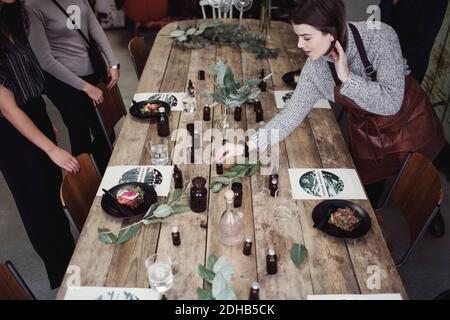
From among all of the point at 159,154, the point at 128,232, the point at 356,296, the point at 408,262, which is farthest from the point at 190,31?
the point at 356,296

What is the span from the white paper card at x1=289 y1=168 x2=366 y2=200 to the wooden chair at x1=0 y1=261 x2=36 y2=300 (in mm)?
1045

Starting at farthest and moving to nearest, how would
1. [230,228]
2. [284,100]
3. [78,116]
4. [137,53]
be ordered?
1. [137,53]
2. [78,116]
3. [284,100]
4. [230,228]

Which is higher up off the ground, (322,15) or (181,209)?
(322,15)

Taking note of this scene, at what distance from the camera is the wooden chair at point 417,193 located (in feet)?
5.50

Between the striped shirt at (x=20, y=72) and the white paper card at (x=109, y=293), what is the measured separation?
953 millimetres

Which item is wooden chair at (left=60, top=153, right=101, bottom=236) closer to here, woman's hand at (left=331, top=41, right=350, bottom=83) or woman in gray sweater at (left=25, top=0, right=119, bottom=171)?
woman in gray sweater at (left=25, top=0, right=119, bottom=171)

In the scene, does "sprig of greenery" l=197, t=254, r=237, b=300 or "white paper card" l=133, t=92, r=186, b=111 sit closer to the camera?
"sprig of greenery" l=197, t=254, r=237, b=300

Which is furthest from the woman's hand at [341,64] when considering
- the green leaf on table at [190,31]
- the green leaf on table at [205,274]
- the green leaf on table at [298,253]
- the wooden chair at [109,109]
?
the green leaf on table at [190,31]

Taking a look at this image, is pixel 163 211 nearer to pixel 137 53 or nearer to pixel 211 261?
pixel 211 261

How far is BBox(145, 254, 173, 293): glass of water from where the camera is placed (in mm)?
1348

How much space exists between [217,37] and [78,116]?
124cm

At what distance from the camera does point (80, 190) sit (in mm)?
1805

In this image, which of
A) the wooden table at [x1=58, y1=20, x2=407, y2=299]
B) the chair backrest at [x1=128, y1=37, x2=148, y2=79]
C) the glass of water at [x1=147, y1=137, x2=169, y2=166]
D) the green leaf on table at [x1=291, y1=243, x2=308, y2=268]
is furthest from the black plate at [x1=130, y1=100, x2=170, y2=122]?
the green leaf on table at [x1=291, y1=243, x2=308, y2=268]

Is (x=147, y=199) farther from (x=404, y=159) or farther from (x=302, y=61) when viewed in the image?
(x=302, y=61)
